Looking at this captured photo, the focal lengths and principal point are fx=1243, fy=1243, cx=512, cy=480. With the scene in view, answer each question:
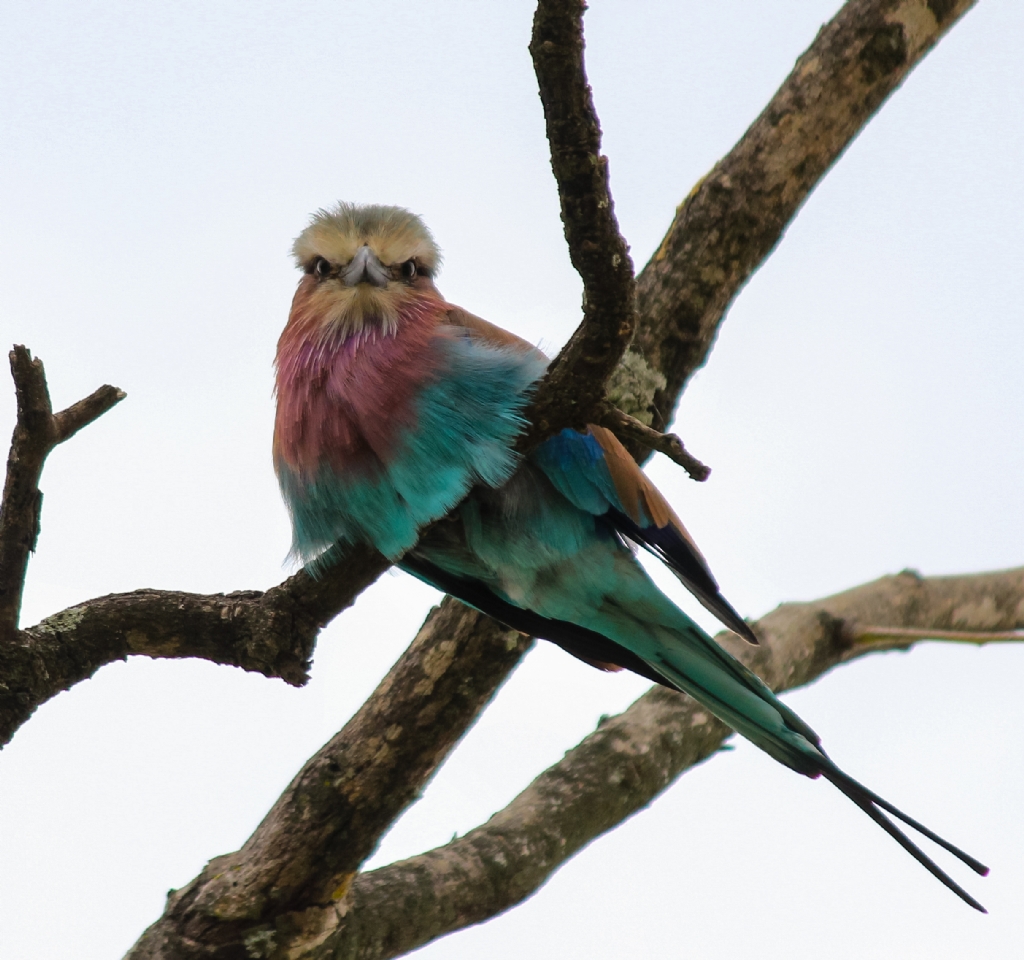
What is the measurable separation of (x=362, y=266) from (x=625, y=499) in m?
0.85

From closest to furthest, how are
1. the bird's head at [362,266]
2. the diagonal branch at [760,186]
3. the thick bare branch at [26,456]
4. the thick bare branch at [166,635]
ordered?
the thick bare branch at [26,456] → the thick bare branch at [166,635] → the bird's head at [362,266] → the diagonal branch at [760,186]

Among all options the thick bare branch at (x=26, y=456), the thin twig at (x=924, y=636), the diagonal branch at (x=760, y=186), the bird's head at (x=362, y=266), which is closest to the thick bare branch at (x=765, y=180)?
the diagonal branch at (x=760, y=186)

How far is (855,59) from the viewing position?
3.04 m

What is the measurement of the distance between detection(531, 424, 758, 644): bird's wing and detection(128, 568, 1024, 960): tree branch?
508 mm

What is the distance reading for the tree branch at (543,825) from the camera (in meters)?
2.55

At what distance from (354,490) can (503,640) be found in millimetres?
492

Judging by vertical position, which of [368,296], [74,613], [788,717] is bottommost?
[74,613]

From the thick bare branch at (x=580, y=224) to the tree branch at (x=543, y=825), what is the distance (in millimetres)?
938

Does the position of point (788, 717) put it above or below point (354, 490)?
above

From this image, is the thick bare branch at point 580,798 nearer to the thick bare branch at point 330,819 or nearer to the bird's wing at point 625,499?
the thick bare branch at point 330,819

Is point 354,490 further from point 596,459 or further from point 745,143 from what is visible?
point 745,143

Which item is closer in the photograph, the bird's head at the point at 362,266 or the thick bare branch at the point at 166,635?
the thick bare branch at the point at 166,635

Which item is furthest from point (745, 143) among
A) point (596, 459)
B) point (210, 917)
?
point (210, 917)

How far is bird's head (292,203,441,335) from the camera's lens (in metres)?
2.83
